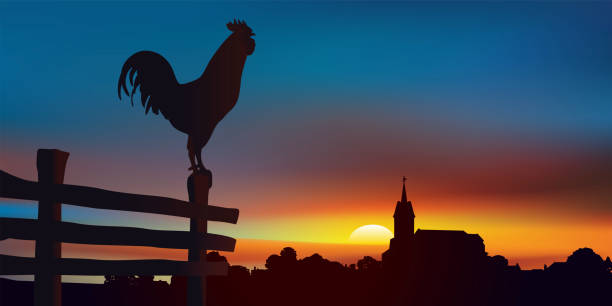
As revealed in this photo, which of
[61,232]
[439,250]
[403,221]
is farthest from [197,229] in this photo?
[403,221]

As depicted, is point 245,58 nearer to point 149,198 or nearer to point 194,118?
point 194,118

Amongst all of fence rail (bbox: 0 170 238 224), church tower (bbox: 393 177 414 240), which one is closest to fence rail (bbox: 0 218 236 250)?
fence rail (bbox: 0 170 238 224)

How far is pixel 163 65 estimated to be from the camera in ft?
34.1

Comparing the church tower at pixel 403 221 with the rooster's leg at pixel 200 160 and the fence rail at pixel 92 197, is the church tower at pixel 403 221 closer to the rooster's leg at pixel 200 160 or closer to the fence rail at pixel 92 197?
the rooster's leg at pixel 200 160

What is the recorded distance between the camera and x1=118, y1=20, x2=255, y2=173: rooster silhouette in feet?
33.1

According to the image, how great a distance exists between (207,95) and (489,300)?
7982 cm

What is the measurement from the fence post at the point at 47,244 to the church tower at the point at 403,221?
10800 cm

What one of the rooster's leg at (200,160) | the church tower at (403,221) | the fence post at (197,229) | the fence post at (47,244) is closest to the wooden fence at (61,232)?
the fence post at (47,244)

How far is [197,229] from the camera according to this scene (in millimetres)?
9680

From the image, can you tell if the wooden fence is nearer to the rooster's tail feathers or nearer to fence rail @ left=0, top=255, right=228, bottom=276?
fence rail @ left=0, top=255, right=228, bottom=276

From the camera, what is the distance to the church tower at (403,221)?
11431cm

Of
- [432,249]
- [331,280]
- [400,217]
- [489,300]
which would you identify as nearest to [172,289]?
[331,280]

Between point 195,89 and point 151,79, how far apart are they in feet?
2.34

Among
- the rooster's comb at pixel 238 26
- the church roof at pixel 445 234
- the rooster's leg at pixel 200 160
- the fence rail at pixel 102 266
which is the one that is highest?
the church roof at pixel 445 234
